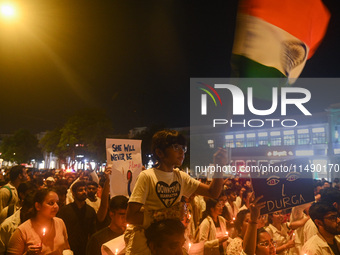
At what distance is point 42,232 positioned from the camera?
12.6 feet

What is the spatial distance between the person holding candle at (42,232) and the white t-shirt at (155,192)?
1.30 meters

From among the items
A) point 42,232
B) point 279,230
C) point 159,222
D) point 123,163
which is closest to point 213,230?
point 279,230

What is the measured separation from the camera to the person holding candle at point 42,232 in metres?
3.59

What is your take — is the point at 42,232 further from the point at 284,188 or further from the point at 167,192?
the point at 284,188

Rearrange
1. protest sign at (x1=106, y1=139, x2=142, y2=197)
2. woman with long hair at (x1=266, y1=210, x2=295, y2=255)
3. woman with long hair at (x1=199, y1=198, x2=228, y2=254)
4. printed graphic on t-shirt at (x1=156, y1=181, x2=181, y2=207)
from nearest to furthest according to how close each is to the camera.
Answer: printed graphic on t-shirt at (x1=156, y1=181, x2=181, y2=207), protest sign at (x1=106, y1=139, x2=142, y2=197), woman with long hair at (x1=266, y1=210, x2=295, y2=255), woman with long hair at (x1=199, y1=198, x2=228, y2=254)

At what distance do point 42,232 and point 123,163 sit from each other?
2.13 m

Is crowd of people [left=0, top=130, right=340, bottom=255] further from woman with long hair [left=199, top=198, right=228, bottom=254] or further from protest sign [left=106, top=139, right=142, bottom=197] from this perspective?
protest sign [left=106, top=139, right=142, bottom=197]

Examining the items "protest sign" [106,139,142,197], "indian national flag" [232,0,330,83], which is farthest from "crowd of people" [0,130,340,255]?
"indian national flag" [232,0,330,83]

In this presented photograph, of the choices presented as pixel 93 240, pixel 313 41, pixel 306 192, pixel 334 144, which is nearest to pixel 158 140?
pixel 93 240

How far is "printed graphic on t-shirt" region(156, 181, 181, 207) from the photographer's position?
3.14m

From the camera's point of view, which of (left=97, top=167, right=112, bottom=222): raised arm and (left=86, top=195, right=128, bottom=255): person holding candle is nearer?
(left=86, top=195, right=128, bottom=255): person holding candle

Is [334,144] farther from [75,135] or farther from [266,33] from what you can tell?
[266,33]

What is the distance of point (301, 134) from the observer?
7269 centimetres

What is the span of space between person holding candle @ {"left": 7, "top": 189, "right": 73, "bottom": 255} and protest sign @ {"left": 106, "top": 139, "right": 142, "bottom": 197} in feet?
4.49
